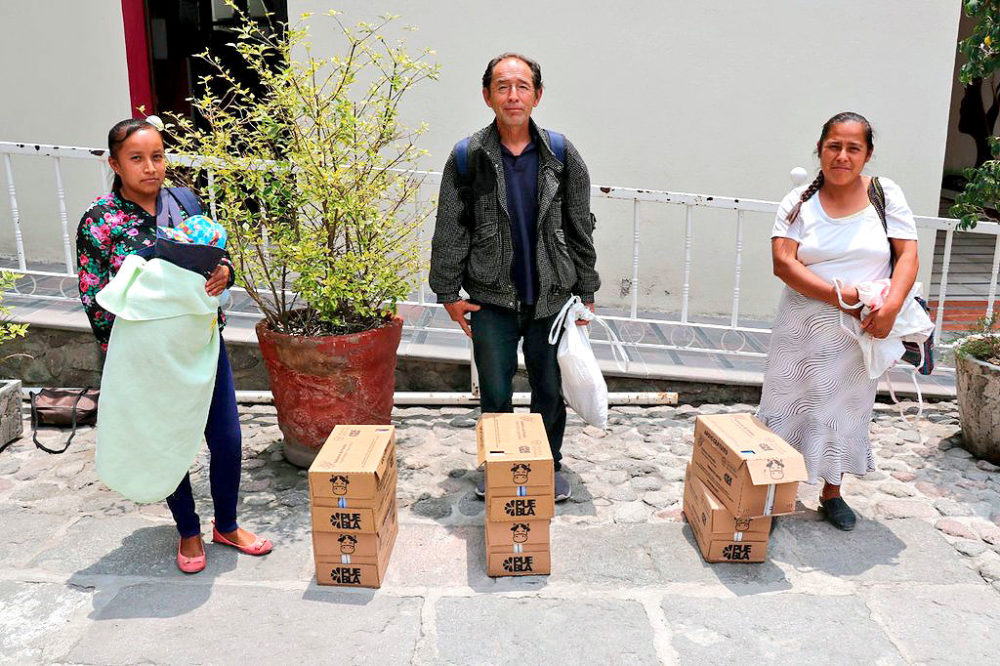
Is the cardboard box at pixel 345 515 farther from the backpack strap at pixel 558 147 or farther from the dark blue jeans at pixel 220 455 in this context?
the backpack strap at pixel 558 147

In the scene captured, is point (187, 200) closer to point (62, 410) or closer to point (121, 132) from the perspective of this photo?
point (121, 132)

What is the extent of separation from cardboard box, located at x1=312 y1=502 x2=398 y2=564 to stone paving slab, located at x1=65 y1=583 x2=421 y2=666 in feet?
0.42

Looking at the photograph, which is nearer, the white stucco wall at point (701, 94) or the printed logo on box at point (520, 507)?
the printed logo on box at point (520, 507)

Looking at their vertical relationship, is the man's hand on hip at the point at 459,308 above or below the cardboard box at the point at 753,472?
above

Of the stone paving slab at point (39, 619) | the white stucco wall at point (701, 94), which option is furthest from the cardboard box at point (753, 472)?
the white stucco wall at point (701, 94)

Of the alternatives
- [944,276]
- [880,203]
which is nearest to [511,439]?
[880,203]

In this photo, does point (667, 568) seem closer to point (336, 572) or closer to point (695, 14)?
point (336, 572)

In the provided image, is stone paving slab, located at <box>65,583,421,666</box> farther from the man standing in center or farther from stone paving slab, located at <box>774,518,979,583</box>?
stone paving slab, located at <box>774,518,979,583</box>

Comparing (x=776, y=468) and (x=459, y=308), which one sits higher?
(x=459, y=308)

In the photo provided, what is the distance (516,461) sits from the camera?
2.98 metres

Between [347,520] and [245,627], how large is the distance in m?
0.48

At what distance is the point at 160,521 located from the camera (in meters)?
3.52

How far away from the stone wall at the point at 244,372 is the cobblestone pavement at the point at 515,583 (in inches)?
37.4

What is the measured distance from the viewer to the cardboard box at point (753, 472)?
10.0 ft
